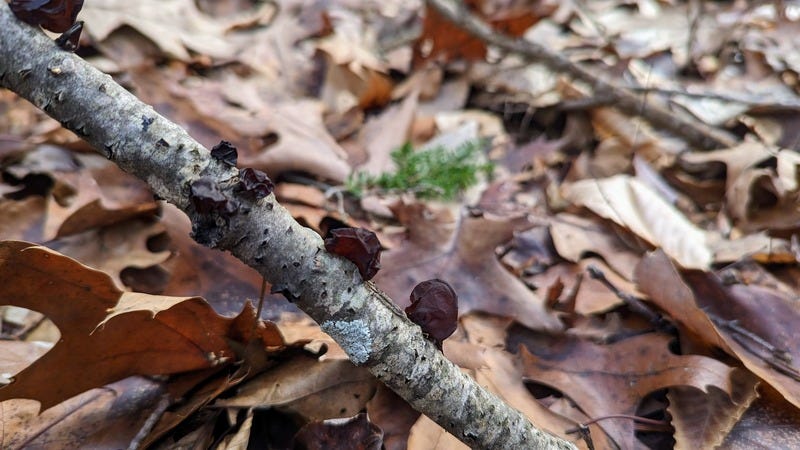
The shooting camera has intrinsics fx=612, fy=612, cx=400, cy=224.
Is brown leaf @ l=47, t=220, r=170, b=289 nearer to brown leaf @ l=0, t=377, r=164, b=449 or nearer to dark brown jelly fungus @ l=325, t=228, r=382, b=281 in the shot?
brown leaf @ l=0, t=377, r=164, b=449

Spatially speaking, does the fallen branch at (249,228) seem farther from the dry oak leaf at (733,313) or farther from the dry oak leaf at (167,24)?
the dry oak leaf at (167,24)

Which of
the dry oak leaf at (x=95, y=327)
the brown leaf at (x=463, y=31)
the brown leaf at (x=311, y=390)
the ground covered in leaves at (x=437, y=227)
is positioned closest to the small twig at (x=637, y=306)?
the ground covered in leaves at (x=437, y=227)

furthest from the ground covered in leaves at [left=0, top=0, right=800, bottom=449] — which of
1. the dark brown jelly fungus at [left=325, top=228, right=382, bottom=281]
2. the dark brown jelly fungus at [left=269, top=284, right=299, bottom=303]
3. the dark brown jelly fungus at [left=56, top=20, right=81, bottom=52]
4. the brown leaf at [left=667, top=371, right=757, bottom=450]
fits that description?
the dark brown jelly fungus at [left=56, top=20, right=81, bottom=52]

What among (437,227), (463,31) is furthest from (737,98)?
(437,227)

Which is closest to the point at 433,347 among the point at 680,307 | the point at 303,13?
the point at 680,307

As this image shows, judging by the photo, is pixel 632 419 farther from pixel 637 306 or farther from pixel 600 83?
pixel 600 83

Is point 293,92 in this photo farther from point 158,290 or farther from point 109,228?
point 158,290
